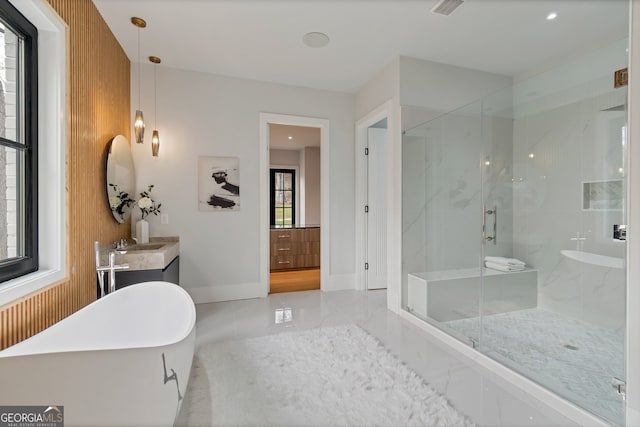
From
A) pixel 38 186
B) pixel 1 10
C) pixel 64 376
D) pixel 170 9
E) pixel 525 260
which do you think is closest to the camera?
pixel 64 376

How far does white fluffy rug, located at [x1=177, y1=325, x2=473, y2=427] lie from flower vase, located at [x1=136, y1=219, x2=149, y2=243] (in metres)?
1.44

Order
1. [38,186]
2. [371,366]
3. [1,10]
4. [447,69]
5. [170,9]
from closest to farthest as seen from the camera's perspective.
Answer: [1,10] < [38,186] < [371,366] < [170,9] < [447,69]

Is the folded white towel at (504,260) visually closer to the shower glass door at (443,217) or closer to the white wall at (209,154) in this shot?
the shower glass door at (443,217)

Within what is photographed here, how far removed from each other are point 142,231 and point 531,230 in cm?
381

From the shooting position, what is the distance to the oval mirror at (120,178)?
8.81 feet

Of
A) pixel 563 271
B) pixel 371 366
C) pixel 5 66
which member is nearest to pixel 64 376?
pixel 5 66

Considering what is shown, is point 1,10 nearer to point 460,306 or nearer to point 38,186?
point 38,186

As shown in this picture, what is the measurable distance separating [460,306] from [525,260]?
2.38ft

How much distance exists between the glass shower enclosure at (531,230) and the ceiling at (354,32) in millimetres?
605

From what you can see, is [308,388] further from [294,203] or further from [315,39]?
[294,203]

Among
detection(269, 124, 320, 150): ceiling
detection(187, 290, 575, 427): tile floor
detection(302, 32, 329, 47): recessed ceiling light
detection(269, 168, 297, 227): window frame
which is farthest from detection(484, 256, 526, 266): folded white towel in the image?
detection(269, 168, 297, 227): window frame

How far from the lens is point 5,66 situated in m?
1.60

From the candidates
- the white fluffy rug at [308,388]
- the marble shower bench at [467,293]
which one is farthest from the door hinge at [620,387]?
the marble shower bench at [467,293]

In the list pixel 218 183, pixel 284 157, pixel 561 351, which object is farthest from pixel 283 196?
pixel 561 351
